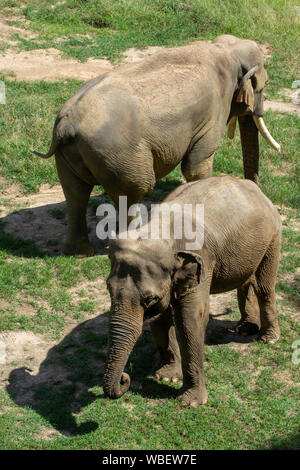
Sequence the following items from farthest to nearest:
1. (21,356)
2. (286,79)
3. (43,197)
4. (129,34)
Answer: (129,34), (286,79), (43,197), (21,356)

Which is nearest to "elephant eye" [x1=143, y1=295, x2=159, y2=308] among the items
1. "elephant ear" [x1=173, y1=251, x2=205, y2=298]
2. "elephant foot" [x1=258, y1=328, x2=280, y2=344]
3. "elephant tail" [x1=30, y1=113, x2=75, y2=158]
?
"elephant ear" [x1=173, y1=251, x2=205, y2=298]

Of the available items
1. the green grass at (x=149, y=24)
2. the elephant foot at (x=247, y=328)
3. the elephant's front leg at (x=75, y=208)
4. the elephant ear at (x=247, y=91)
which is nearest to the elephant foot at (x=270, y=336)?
the elephant foot at (x=247, y=328)

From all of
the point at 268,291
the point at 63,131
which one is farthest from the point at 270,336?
the point at 63,131

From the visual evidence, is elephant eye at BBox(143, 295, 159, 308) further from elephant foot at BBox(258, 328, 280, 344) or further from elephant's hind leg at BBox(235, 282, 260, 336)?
elephant foot at BBox(258, 328, 280, 344)

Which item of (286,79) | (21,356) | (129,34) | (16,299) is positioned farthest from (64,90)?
(21,356)

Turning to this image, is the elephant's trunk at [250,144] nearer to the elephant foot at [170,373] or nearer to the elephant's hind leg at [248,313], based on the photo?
the elephant's hind leg at [248,313]

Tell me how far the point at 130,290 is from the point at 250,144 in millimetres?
5973

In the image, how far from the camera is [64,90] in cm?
1545

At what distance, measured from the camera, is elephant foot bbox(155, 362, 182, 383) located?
7.72 m

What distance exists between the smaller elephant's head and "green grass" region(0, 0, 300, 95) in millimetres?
11717

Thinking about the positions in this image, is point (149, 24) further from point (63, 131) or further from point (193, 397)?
point (193, 397)

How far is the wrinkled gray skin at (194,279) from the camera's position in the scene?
6.40 meters

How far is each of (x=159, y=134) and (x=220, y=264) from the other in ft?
8.83

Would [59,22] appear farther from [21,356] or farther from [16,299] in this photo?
[21,356]
